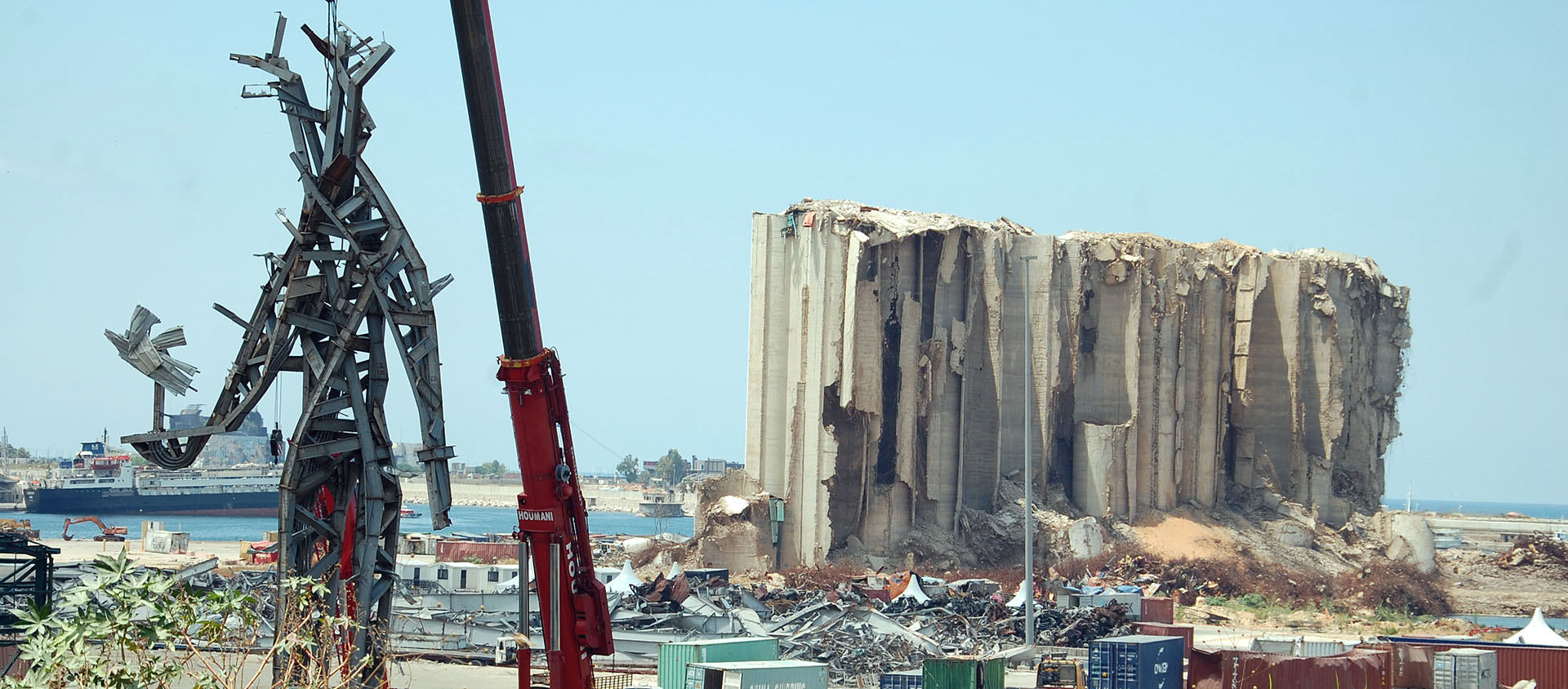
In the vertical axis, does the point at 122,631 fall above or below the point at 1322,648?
above

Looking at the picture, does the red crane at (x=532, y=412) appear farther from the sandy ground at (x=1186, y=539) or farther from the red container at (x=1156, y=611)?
the sandy ground at (x=1186, y=539)

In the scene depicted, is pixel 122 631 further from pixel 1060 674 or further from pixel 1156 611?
pixel 1156 611

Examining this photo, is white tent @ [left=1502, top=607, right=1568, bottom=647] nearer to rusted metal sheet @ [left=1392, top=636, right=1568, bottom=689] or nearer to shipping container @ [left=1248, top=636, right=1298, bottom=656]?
rusted metal sheet @ [left=1392, top=636, right=1568, bottom=689]

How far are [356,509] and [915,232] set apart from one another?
2509 inches

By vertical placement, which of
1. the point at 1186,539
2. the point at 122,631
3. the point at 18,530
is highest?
the point at 122,631

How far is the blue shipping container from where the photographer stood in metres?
35.0

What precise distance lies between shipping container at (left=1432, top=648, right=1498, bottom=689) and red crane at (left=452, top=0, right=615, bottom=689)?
2581cm

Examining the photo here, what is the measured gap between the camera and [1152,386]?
90.6m

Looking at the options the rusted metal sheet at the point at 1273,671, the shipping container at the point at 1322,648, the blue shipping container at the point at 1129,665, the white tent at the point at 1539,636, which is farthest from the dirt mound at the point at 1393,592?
the blue shipping container at the point at 1129,665

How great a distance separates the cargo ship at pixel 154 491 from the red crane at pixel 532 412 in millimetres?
162398

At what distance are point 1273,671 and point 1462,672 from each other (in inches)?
280

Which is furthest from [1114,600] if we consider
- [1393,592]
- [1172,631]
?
[1393,592]

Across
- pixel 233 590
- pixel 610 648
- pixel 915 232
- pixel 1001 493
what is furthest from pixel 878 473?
pixel 233 590

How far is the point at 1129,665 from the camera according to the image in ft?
115
